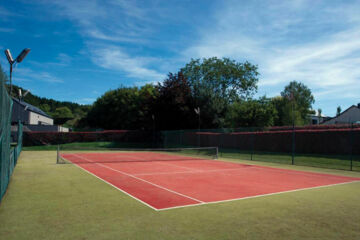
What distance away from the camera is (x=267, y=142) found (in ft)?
78.9

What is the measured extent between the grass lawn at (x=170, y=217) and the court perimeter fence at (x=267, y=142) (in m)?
11.1

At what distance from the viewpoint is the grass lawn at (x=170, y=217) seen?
4805 millimetres

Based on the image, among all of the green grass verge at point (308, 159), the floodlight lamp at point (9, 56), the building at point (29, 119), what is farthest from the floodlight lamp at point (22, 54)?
the building at point (29, 119)

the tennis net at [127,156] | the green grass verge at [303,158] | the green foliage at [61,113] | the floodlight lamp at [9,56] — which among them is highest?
the green foliage at [61,113]

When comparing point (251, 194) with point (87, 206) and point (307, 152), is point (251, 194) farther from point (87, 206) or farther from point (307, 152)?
point (307, 152)

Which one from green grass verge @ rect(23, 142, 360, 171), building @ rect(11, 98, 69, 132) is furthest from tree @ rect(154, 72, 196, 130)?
building @ rect(11, 98, 69, 132)

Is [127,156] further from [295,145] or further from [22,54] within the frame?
[295,145]

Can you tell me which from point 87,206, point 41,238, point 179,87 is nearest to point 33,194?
point 87,206

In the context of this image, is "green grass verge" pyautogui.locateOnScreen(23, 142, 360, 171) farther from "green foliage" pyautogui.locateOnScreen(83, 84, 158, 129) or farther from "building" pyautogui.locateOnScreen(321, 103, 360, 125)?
"building" pyautogui.locateOnScreen(321, 103, 360, 125)

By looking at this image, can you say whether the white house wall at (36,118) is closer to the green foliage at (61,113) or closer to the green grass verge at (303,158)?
the green grass verge at (303,158)

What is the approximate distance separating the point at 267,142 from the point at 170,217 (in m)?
19.8

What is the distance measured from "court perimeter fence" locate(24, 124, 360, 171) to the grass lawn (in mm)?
11068

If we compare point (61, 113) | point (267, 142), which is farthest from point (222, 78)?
point (61, 113)

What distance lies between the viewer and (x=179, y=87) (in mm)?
40438
